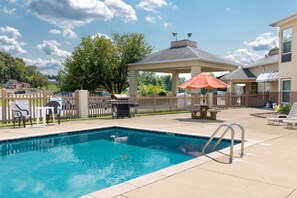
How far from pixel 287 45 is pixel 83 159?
1602 centimetres

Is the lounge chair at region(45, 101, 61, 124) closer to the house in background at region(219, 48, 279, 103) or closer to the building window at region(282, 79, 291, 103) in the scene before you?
the building window at region(282, 79, 291, 103)

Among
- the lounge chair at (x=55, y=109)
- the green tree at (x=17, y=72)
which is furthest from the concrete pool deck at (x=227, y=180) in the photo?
the green tree at (x=17, y=72)

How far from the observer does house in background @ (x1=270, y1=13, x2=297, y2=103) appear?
57.1 feet

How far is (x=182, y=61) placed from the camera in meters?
25.0

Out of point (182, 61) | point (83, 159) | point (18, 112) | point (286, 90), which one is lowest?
point (83, 159)

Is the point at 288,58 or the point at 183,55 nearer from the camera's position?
the point at 288,58

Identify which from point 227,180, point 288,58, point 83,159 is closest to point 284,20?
point 288,58

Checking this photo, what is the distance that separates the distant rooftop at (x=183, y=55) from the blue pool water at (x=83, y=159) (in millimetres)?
14453

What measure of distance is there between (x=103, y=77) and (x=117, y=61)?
2.43 m

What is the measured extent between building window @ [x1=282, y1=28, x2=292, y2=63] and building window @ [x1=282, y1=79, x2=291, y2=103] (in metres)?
1.44

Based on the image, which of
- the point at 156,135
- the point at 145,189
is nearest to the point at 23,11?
the point at 156,135

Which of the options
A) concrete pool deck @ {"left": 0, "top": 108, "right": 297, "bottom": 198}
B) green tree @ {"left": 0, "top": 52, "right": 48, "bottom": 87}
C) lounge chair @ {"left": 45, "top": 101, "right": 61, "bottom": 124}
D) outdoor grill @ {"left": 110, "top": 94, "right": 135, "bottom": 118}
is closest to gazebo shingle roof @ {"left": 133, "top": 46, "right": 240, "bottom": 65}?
outdoor grill @ {"left": 110, "top": 94, "right": 135, "bottom": 118}

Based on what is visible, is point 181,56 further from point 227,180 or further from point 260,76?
point 227,180

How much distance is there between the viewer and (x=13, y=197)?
5.06m
